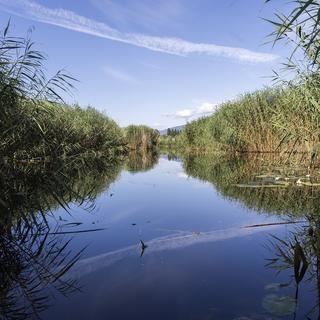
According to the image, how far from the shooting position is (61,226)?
4980 mm

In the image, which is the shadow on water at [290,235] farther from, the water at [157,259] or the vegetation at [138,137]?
the vegetation at [138,137]

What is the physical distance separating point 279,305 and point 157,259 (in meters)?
1.31

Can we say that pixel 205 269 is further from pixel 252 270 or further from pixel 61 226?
pixel 61 226

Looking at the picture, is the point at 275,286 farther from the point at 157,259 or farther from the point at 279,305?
the point at 157,259

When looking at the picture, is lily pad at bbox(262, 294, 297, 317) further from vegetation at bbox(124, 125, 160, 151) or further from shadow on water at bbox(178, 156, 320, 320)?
vegetation at bbox(124, 125, 160, 151)

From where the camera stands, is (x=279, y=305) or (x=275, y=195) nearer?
(x=279, y=305)

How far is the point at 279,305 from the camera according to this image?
2.54 m

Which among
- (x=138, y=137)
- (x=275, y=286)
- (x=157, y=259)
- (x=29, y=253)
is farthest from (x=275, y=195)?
(x=138, y=137)

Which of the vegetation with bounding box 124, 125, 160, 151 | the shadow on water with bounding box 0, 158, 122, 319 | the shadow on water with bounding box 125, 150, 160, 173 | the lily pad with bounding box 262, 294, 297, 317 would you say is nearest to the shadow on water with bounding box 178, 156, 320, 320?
the lily pad with bounding box 262, 294, 297, 317

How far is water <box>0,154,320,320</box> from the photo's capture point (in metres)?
2.61

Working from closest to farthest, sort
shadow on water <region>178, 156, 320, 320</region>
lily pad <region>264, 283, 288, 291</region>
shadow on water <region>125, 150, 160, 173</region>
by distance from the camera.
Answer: shadow on water <region>178, 156, 320, 320</region> < lily pad <region>264, 283, 288, 291</region> < shadow on water <region>125, 150, 160, 173</region>

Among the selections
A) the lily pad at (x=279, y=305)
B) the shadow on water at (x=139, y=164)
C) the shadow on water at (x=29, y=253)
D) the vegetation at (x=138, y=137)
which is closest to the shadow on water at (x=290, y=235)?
the lily pad at (x=279, y=305)

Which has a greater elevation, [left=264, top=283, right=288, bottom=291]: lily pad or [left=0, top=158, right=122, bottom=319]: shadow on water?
[left=0, top=158, right=122, bottom=319]: shadow on water

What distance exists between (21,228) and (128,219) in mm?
1464
